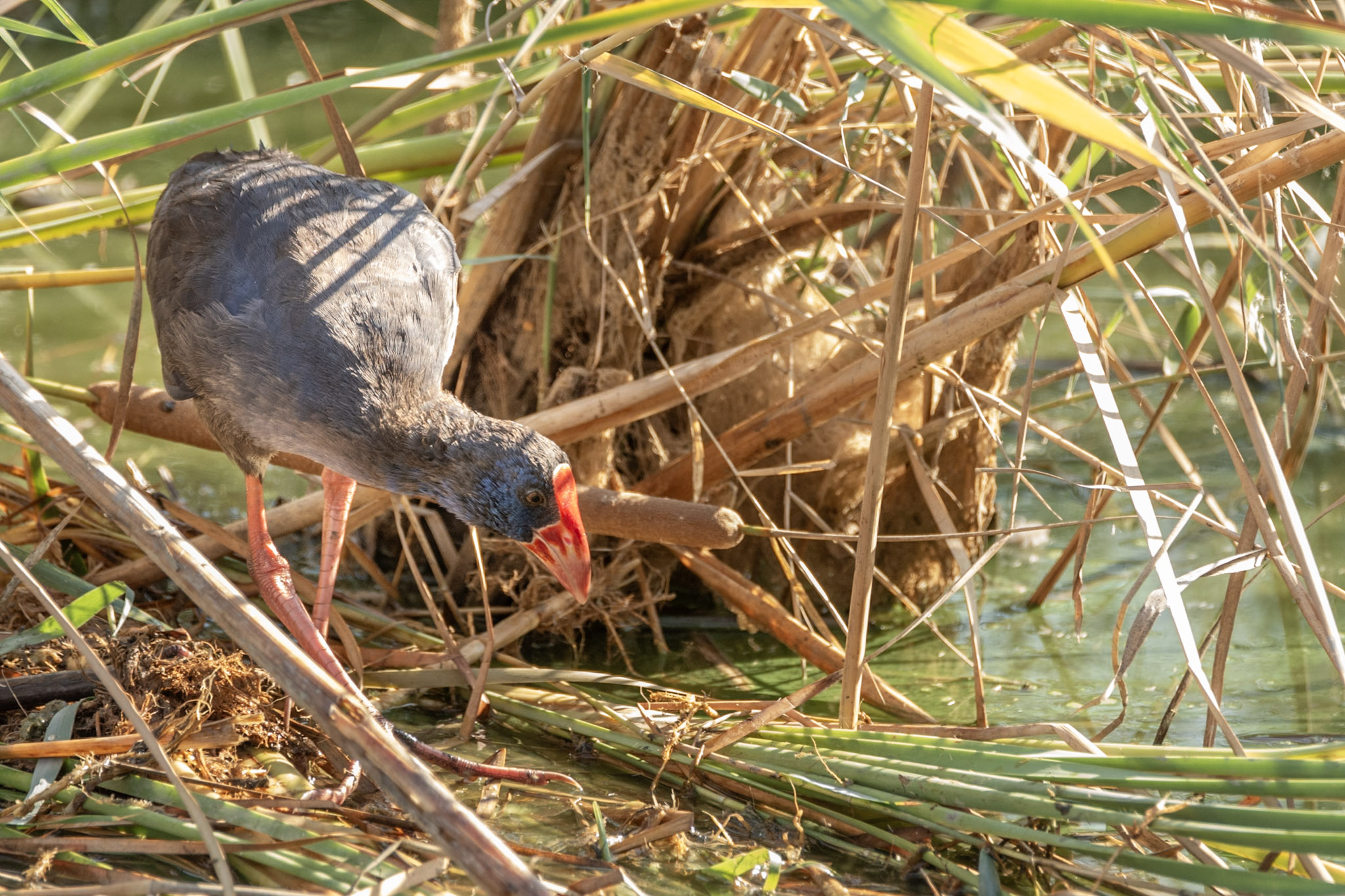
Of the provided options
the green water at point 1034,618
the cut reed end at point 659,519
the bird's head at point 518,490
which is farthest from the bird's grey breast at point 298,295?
the green water at point 1034,618

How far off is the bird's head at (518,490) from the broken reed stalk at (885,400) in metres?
0.54

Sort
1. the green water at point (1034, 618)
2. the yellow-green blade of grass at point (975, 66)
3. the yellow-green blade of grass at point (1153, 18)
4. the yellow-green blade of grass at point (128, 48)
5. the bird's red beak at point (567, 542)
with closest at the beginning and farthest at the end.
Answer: the yellow-green blade of grass at point (1153, 18), the yellow-green blade of grass at point (975, 66), the yellow-green blade of grass at point (128, 48), the bird's red beak at point (567, 542), the green water at point (1034, 618)

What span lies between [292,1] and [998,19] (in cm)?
137

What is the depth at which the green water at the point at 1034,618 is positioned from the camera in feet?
→ 7.92

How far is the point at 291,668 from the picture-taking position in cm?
139

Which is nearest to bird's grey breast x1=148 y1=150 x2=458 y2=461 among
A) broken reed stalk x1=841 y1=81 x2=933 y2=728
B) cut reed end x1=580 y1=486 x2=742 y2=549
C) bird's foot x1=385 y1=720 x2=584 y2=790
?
cut reed end x1=580 y1=486 x2=742 y2=549

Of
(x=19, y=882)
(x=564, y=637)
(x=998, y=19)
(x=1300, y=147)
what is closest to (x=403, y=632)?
(x=564, y=637)

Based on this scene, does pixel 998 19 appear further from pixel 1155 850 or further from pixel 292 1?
pixel 1155 850

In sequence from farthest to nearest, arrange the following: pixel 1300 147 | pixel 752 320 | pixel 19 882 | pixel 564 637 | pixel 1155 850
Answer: pixel 752 320
pixel 564 637
pixel 1300 147
pixel 1155 850
pixel 19 882

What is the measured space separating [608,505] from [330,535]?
69cm

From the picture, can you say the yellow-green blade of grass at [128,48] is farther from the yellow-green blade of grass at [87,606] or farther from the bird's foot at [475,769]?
the bird's foot at [475,769]

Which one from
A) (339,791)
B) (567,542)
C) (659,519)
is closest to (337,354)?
(567,542)

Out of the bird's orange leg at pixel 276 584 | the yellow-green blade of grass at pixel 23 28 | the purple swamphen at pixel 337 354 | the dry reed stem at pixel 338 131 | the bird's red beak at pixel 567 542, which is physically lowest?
the bird's orange leg at pixel 276 584

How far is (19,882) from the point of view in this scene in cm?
159
